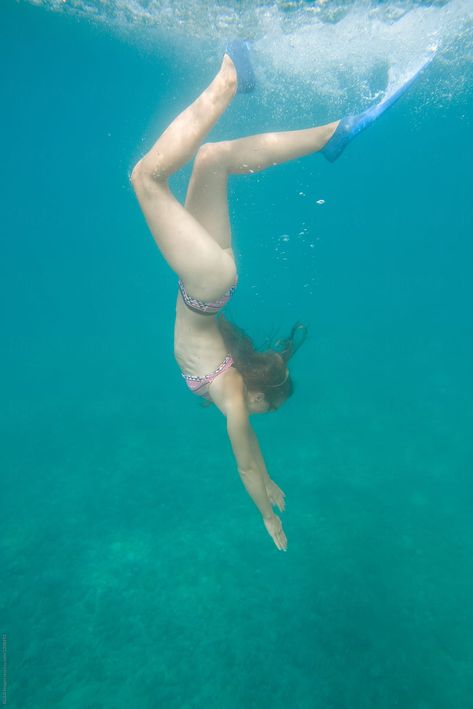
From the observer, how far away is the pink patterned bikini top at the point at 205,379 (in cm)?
397

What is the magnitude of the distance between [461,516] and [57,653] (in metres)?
8.31

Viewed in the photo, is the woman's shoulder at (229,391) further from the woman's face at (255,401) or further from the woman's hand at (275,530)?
the woman's hand at (275,530)

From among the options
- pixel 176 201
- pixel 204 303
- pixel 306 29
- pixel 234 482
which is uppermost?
pixel 306 29

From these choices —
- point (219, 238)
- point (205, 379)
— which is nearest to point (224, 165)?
point (219, 238)

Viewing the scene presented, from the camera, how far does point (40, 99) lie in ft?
64.8

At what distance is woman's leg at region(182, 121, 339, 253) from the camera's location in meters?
3.48

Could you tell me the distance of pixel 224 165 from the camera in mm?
3498

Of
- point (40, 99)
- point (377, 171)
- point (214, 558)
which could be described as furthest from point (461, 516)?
point (377, 171)

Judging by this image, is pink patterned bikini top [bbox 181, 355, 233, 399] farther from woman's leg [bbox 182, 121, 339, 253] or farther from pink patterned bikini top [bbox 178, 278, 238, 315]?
woman's leg [bbox 182, 121, 339, 253]

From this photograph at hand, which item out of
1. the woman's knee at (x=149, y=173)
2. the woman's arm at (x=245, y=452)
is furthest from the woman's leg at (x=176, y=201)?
the woman's arm at (x=245, y=452)

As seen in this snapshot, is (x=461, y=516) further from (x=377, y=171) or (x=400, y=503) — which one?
(x=377, y=171)

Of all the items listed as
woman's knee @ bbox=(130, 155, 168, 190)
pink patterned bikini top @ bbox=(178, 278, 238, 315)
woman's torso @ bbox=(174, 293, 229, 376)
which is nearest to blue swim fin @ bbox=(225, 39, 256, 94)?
woman's knee @ bbox=(130, 155, 168, 190)

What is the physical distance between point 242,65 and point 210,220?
136 centimetres

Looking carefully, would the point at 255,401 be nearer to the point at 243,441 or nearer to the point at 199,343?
the point at 243,441
